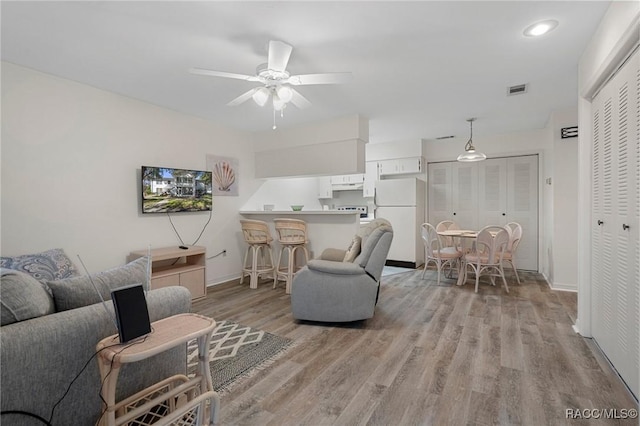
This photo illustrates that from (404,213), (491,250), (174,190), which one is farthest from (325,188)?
(491,250)

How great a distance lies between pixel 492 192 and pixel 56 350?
6.17 m

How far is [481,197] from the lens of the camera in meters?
5.59

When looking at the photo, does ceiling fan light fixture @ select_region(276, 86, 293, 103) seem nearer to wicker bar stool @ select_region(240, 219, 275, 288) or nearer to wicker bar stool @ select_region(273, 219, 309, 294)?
wicker bar stool @ select_region(273, 219, 309, 294)

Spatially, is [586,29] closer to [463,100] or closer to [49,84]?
[463,100]

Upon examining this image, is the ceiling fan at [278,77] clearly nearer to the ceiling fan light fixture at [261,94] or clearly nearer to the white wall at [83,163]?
the ceiling fan light fixture at [261,94]

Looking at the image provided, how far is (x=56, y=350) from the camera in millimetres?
1177

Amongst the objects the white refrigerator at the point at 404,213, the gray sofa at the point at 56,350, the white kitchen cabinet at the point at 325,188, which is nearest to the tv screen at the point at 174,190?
the gray sofa at the point at 56,350

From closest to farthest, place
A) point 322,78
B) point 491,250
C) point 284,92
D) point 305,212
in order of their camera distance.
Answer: point 322,78 < point 284,92 < point 491,250 < point 305,212

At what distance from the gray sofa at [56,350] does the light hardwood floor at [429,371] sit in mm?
683

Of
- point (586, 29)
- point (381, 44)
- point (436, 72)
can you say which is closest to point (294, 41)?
point (381, 44)

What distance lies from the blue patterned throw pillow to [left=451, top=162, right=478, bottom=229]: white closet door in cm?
593

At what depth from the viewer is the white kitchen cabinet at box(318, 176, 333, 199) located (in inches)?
267

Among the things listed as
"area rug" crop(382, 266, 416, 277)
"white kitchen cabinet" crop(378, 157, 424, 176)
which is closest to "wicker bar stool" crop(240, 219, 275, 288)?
"area rug" crop(382, 266, 416, 277)

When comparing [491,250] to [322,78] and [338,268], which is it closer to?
[338,268]
